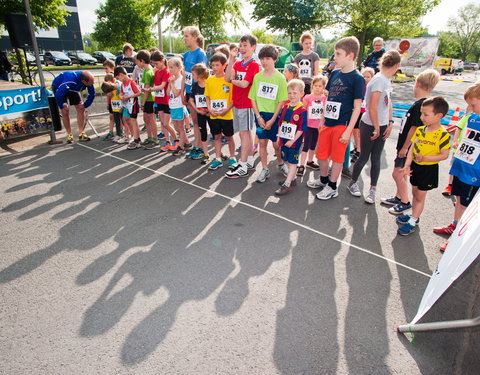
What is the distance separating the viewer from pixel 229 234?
3584 mm

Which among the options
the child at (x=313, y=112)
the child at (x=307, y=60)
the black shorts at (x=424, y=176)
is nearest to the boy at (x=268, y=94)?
the child at (x=313, y=112)

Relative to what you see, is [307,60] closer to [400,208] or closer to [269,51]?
[269,51]

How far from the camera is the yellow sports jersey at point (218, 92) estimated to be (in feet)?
16.6

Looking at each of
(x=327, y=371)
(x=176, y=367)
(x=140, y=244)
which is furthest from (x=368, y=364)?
(x=140, y=244)

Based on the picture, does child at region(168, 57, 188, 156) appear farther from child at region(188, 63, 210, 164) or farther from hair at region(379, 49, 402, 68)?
hair at region(379, 49, 402, 68)

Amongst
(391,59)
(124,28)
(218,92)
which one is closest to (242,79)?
(218,92)

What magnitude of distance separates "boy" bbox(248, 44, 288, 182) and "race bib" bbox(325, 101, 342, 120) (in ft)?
2.24

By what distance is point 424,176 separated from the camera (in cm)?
340

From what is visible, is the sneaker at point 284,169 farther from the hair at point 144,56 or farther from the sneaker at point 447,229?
the hair at point 144,56

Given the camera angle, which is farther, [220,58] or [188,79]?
[188,79]

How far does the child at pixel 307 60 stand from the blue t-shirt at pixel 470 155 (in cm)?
440

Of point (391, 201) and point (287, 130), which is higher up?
point (287, 130)

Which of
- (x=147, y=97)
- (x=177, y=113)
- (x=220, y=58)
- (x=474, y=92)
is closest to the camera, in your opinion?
(x=474, y=92)

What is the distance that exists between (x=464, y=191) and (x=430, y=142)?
63cm
